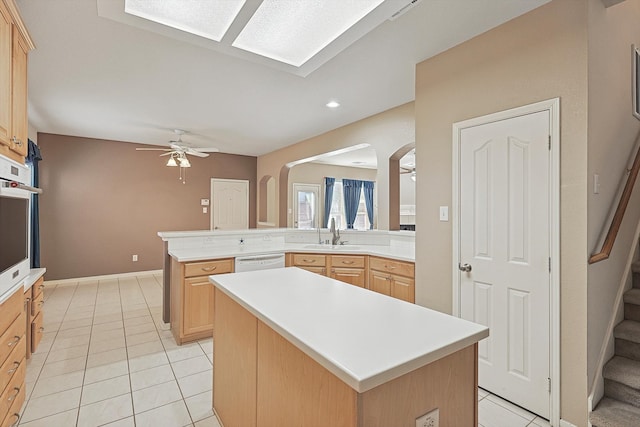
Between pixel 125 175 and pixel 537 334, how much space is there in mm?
6719

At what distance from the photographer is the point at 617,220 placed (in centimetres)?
199

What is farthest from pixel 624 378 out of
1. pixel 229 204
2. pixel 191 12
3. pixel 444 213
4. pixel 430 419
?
pixel 229 204

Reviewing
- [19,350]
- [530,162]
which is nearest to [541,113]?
[530,162]

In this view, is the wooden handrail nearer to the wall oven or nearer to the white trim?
the wall oven

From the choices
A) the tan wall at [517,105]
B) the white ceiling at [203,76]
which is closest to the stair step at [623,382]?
the tan wall at [517,105]

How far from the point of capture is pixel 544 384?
6.42ft

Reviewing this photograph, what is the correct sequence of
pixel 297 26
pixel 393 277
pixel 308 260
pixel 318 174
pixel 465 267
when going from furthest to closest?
pixel 318 174
pixel 308 260
pixel 393 277
pixel 465 267
pixel 297 26

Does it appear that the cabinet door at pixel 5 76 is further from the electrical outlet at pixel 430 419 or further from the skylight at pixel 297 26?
the electrical outlet at pixel 430 419

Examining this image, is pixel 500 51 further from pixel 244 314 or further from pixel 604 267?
pixel 244 314

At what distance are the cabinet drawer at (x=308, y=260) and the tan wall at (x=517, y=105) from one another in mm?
1361

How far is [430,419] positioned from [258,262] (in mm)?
Result: 2741

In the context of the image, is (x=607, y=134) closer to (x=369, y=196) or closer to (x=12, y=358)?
(x=12, y=358)

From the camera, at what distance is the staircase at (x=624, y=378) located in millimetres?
1814

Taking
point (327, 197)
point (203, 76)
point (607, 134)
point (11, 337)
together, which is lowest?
point (11, 337)
